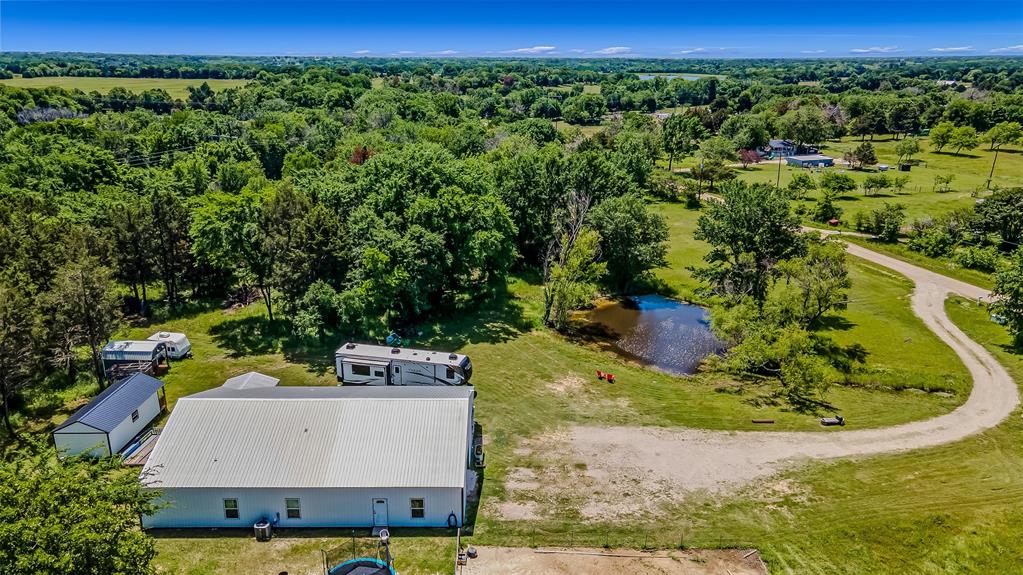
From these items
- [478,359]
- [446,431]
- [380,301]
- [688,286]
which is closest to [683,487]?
[446,431]

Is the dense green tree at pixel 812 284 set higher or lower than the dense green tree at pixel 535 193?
lower

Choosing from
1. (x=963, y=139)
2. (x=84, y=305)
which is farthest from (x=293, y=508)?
(x=963, y=139)

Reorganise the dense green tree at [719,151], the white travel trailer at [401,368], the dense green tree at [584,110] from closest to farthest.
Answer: the white travel trailer at [401,368] < the dense green tree at [719,151] < the dense green tree at [584,110]

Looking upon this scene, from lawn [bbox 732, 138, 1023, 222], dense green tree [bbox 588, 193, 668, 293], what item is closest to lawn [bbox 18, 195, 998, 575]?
dense green tree [bbox 588, 193, 668, 293]

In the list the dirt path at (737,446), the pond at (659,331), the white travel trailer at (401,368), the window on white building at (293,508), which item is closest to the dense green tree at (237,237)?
the white travel trailer at (401,368)

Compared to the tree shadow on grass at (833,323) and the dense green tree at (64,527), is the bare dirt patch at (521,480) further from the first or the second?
the tree shadow on grass at (833,323)

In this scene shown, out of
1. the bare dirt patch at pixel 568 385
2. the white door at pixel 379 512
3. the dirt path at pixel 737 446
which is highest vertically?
the white door at pixel 379 512

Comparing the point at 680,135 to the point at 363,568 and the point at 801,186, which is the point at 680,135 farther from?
the point at 363,568
